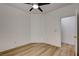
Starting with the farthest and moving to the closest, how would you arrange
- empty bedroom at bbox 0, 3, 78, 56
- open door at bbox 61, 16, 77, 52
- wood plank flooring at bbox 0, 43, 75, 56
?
open door at bbox 61, 16, 77, 52 → empty bedroom at bbox 0, 3, 78, 56 → wood plank flooring at bbox 0, 43, 75, 56

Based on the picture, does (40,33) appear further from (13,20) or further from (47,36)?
(13,20)

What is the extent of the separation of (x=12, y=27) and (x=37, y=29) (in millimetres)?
1958

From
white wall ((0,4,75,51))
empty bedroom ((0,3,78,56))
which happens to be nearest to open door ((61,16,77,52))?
empty bedroom ((0,3,78,56))

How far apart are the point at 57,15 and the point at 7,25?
228cm

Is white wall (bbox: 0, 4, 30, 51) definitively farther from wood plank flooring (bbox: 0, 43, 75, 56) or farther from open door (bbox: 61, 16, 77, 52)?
open door (bbox: 61, 16, 77, 52)

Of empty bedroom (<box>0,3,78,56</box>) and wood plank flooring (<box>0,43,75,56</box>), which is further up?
empty bedroom (<box>0,3,78,56</box>)

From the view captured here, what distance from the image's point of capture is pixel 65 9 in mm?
3783

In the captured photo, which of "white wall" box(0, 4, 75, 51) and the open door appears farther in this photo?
the open door

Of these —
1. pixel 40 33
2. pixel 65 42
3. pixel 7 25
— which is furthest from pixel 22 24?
pixel 65 42

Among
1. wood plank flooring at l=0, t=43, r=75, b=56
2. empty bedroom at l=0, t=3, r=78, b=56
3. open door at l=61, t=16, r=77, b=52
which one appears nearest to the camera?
wood plank flooring at l=0, t=43, r=75, b=56

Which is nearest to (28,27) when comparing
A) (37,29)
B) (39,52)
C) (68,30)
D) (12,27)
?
(37,29)

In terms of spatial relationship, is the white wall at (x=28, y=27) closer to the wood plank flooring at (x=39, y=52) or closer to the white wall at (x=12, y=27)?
the white wall at (x=12, y=27)

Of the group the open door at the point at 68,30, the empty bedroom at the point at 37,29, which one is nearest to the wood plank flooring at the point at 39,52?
the empty bedroom at the point at 37,29

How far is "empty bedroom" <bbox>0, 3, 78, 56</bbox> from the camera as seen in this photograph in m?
3.20
